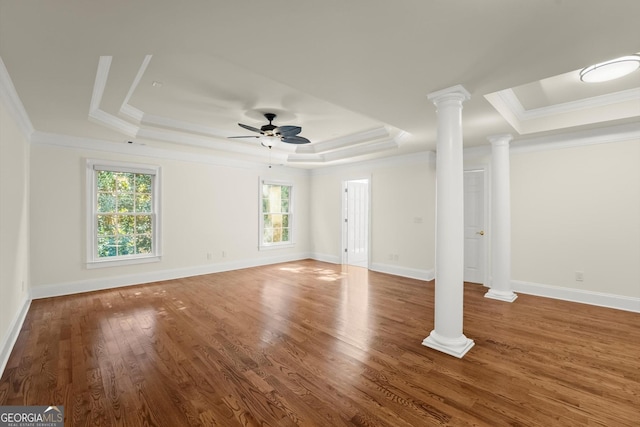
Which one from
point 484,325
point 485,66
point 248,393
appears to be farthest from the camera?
point 484,325

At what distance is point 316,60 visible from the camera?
2289 millimetres

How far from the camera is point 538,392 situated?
2.19m

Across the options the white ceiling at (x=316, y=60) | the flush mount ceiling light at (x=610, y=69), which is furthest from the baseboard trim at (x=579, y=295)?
the flush mount ceiling light at (x=610, y=69)

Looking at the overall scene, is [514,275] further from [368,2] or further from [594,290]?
[368,2]

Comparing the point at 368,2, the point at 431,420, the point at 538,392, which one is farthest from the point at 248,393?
the point at 368,2

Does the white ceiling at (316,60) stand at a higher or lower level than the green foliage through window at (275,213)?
higher

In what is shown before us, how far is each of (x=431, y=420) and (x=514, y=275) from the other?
13.1 feet

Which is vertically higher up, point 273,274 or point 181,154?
point 181,154

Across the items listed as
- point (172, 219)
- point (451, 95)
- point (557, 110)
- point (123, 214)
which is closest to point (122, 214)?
point (123, 214)

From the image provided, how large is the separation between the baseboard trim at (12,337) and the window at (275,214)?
4176mm

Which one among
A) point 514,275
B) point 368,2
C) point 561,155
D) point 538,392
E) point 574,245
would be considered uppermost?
point 368,2

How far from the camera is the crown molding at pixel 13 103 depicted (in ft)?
8.07

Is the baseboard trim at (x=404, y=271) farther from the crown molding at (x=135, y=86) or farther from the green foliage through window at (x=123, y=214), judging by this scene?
the crown molding at (x=135, y=86)

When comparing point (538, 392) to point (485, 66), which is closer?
point (538, 392)
